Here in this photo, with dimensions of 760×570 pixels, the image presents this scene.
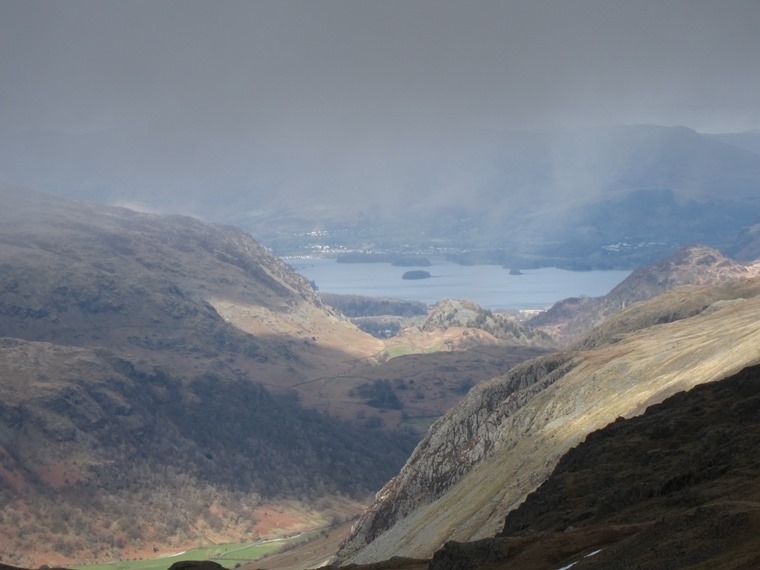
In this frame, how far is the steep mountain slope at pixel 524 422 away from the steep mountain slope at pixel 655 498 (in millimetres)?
12380

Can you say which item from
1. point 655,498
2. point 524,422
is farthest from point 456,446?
point 655,498

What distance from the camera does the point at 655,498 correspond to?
56656 millimetres

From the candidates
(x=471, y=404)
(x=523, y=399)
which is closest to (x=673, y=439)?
(x=523, y=399)

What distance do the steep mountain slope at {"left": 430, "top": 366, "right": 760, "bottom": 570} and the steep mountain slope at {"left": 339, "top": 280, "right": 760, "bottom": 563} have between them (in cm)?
1238

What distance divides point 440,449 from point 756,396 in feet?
239

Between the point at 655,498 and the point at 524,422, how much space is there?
63.0 m

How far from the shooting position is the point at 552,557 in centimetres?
4788

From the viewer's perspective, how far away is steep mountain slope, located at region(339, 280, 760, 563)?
94500 mm

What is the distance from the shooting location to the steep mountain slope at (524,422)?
94500 millimetres

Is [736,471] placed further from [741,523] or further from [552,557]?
[741,523]

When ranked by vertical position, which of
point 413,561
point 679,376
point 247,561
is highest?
point 679,376

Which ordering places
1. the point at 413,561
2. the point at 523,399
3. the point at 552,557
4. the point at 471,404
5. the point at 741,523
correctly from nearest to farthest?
the point at 741,523, the point at 552,557, the point at 413,561, the point at 523,399, the point at 471,404

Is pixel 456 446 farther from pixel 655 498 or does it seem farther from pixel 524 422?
pixel 655 498

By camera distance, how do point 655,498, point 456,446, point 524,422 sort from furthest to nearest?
point 456,446
point 524,422
point 655,498
